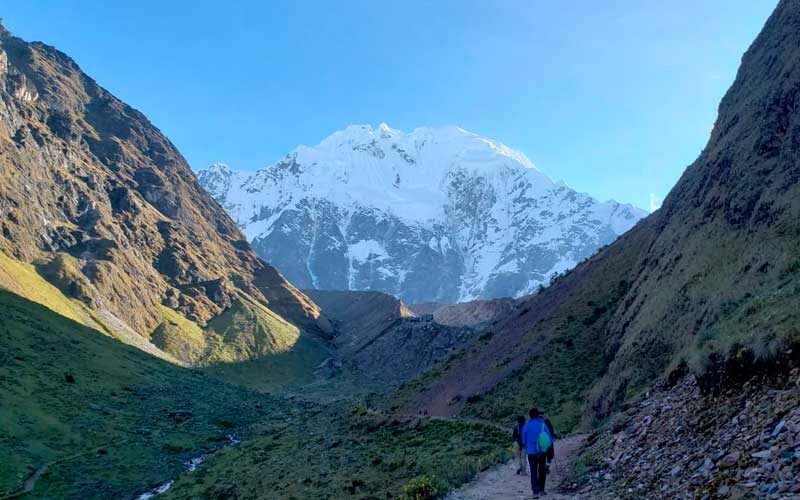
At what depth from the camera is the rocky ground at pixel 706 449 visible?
9.59m

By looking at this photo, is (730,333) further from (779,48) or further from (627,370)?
(779,48)

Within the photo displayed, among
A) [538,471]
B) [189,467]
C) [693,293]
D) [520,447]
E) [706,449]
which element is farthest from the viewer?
[189,467]

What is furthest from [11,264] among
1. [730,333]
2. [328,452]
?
[730,333]

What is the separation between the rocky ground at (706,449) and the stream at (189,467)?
3796cm

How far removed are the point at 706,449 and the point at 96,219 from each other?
152m

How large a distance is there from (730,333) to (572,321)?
1336 inches

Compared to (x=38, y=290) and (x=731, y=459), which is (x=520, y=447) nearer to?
(x=731, y=459)

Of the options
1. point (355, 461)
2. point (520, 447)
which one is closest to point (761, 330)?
point (520, 447)

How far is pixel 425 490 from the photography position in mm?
18234

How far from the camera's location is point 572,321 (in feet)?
162

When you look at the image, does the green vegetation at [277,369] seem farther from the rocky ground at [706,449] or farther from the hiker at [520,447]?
the rocky ground at [706,449]

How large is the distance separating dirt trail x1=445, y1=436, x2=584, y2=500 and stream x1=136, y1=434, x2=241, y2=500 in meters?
32.9

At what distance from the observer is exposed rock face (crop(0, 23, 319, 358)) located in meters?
118

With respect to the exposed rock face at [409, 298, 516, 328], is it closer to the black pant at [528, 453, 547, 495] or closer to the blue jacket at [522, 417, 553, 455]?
the blue jacket at [522, 417, 553, 455]
